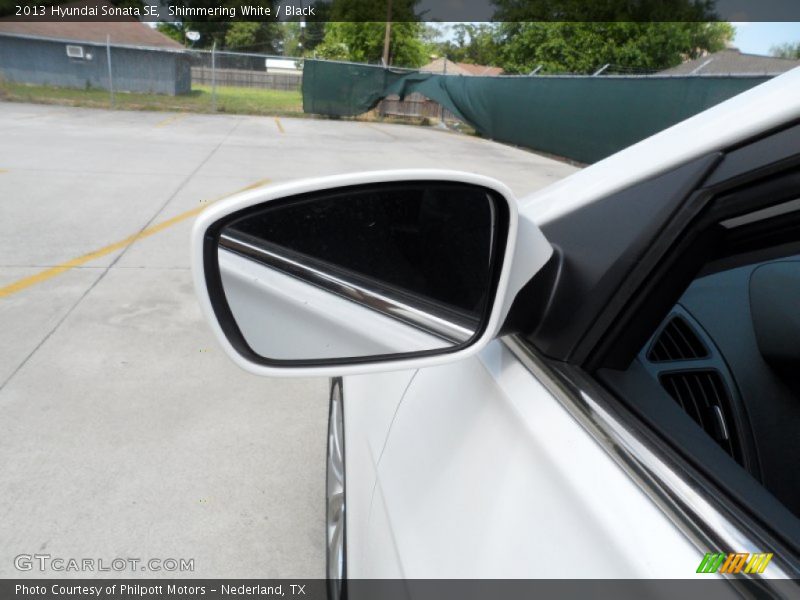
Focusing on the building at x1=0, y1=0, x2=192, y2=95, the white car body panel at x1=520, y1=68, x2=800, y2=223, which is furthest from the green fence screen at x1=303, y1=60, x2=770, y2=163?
the white car body panel at x1=520, y1=68, x2=800, y2=223

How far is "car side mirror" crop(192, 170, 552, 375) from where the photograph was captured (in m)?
1.08

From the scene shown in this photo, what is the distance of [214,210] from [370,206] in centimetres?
29

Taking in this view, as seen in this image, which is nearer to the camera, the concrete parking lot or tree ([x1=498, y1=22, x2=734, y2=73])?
the concrete parking lot

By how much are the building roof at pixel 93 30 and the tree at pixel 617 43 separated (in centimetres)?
2430

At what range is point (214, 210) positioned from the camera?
1061 mm

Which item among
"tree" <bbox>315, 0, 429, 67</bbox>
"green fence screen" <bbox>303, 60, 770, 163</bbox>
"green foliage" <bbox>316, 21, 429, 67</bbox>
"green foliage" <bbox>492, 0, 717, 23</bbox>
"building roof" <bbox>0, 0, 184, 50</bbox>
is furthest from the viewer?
"green foliage" <bbox>316, 21, 429, 67</bbox>

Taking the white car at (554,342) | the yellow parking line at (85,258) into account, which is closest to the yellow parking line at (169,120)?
the yellow parking line at (85,258)

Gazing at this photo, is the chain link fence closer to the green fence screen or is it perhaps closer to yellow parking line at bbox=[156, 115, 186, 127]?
the green fence screen

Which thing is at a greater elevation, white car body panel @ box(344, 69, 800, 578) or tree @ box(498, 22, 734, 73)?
tree @ box(498, 22, 734, 73)

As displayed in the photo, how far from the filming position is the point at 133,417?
3357 millimetres

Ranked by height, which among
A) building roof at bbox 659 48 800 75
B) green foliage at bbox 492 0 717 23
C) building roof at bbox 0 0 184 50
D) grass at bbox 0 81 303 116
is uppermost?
green foliage at bbox 492 0 717 23

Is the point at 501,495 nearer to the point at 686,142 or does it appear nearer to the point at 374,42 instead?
the point at 686,142

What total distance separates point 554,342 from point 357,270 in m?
0.44

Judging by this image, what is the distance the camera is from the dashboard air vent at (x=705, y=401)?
130cm
